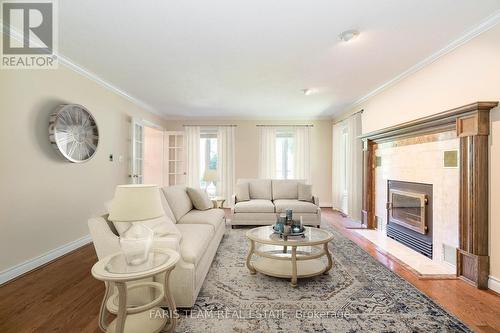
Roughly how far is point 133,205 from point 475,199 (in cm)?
304

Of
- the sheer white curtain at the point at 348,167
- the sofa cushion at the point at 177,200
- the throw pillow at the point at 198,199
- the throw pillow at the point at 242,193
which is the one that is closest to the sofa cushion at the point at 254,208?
Result: the throw pillow at the point at 242,193

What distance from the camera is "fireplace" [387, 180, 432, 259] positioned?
10.9 feet

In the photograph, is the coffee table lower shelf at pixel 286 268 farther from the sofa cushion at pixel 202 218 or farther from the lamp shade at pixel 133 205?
the lamp shade at pixel 133 205

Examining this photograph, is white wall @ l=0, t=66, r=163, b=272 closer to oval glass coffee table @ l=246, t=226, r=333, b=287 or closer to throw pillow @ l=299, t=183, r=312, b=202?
oval glass coffee table @ l=246, t=226, r=333, b=287

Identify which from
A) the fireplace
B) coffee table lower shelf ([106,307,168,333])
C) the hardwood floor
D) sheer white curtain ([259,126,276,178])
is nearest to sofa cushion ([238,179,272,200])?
sheer white curtain ([259,126,276,178])

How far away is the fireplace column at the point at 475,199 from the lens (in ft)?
7.97

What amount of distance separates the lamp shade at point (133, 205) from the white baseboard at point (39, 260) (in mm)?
1845

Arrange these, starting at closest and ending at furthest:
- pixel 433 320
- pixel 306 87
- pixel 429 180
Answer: pixel 433 320 → pixel 429 180 → pixel 306 87

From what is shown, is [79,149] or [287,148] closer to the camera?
[79,149]

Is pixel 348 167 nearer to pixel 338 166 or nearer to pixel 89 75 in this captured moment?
pixel 338 166

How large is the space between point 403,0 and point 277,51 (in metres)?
1.31

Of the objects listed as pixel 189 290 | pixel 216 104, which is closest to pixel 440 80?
pixel 189 290

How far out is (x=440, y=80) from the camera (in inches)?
120

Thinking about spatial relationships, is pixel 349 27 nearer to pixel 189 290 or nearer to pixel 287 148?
pixel 189 290
